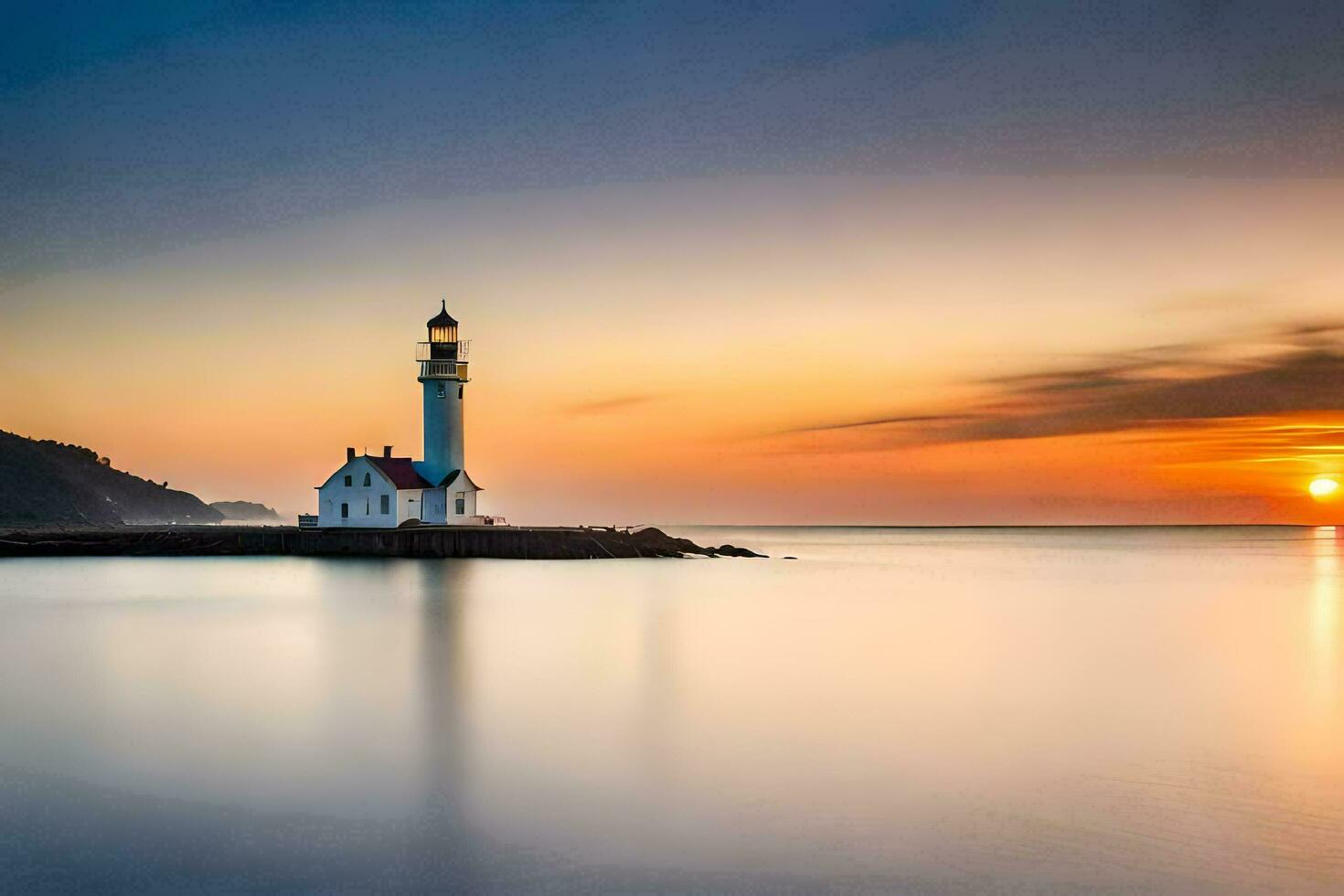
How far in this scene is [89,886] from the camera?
8.56 meters

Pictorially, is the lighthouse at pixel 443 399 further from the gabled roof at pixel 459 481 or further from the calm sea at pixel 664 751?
the calm sea at pixel 664 751

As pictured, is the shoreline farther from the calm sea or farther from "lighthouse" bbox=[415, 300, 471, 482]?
the calm sea

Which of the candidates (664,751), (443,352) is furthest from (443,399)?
(664,751)

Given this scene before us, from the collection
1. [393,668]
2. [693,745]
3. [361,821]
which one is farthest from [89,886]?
[393,668]

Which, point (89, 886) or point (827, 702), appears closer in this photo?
point (89, 886)

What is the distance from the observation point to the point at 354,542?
155 ft

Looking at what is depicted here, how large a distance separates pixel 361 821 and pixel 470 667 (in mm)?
10349

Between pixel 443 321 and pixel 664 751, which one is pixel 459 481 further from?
pixel 664 751

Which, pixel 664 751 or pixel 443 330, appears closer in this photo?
pixel 664 751

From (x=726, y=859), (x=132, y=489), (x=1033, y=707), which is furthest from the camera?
(x=132, y=489)

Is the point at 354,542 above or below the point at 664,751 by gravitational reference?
above

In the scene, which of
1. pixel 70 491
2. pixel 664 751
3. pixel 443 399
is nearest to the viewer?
pixel 664 751

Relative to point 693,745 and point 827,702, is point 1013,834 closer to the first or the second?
point 693,745

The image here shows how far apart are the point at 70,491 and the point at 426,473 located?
48.4 metres
